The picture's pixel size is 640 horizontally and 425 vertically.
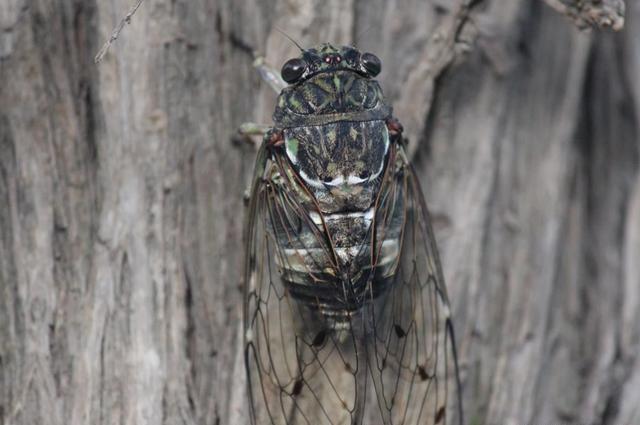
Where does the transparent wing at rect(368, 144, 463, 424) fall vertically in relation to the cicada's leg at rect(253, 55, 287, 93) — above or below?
below

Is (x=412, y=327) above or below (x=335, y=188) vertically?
below

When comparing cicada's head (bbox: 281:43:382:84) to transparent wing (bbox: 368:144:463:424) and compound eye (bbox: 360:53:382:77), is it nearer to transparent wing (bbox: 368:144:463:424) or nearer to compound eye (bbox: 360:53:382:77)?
compound eye (bbox: 360:53:382:77)

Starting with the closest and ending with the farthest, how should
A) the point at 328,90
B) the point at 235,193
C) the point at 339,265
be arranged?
the point at 339,265 < the point at 328,90 < the point at 235,193

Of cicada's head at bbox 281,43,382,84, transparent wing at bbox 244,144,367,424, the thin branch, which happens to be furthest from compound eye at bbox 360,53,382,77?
the thin branch

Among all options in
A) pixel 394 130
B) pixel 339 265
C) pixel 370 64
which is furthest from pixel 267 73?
pixel 339 265

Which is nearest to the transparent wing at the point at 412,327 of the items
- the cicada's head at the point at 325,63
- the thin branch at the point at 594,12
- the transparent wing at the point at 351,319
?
the transparent wing at the point at 351,319

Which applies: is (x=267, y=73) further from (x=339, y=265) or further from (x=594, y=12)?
(x=594, y=12)
